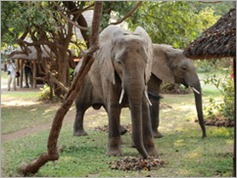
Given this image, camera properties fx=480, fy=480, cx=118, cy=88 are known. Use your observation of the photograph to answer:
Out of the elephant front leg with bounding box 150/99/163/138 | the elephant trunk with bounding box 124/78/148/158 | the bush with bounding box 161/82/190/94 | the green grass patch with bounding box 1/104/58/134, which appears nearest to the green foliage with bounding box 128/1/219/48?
the green grass patch with bounding box 1/104/58/134

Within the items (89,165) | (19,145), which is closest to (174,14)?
(19,145)

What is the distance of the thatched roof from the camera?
611 centimetres

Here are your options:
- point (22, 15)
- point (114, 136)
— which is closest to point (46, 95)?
point (22, 15)

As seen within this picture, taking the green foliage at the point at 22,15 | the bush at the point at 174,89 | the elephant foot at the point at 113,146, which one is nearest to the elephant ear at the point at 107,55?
the elephant foot at the point at 113,146

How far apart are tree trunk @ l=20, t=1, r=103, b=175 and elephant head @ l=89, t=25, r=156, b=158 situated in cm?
142

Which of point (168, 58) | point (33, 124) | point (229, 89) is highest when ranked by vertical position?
point (168, 58)

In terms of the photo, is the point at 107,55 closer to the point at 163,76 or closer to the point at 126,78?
the point at 126,78

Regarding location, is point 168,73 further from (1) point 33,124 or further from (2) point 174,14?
(2) point 174,14

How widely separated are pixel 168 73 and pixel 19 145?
10.9ft

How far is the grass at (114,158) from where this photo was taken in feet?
21.2

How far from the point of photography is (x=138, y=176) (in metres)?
6.21

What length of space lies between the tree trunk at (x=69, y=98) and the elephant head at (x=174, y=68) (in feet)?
14.6

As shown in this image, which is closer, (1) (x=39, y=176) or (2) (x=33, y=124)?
(1) (x=39, y=176)

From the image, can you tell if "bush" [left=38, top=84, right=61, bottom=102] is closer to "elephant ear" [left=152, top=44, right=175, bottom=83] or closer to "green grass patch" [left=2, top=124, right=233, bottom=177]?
"green grass patch" [left=2, top=124, right=233, bottom=177]
